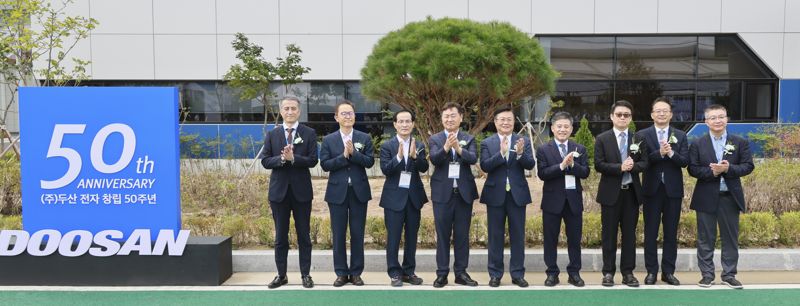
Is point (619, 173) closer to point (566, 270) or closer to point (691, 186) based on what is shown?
point (566, 270)

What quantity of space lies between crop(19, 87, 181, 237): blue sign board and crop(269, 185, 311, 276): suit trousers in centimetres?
102

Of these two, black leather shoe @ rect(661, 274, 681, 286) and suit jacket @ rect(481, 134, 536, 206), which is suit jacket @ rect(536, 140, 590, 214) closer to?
suit jacket @ rect(481, 134, 536, 206)

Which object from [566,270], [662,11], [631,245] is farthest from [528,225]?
[662,11]

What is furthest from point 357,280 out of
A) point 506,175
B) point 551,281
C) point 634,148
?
point 634,148

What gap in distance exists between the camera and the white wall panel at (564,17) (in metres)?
15.1

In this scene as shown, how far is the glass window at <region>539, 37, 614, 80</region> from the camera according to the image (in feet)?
50.7

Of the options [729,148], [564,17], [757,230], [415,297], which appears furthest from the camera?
[564,17]

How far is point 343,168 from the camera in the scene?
16.4ft

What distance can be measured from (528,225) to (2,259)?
529cm

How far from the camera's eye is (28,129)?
502cm

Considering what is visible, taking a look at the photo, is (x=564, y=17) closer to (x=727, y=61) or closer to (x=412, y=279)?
(x=727, y=61)

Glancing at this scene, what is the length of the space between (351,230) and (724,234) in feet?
11.4

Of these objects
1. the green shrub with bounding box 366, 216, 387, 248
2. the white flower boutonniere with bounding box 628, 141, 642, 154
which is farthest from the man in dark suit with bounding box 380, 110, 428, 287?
the white flower boutonniere with bounding box 628, 141, 642, 154

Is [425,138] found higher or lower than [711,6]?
lower
